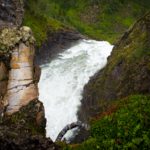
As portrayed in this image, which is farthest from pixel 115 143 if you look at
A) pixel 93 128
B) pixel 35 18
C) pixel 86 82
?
pixel 35 18

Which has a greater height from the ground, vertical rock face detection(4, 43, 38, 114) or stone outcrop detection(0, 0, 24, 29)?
stone outcrop detection(0, 0, 24, 29)

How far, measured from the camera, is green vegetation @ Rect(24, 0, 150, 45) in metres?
119

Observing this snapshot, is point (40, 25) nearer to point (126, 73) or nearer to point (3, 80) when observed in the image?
point (126, 73)

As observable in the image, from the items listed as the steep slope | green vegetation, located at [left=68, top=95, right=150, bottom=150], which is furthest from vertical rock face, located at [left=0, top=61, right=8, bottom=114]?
green vegetation, located at [left=68, top=95, right=150, bottom=150]

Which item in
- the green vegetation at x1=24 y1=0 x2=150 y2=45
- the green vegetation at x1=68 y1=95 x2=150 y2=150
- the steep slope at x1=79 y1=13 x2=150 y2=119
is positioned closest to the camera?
the green vegetation at x1=68 y1=95 x2=150 y2=150

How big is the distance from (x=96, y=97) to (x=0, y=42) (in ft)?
55.1

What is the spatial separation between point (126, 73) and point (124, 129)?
24.7 m

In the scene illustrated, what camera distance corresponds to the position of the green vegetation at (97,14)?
11944 cm

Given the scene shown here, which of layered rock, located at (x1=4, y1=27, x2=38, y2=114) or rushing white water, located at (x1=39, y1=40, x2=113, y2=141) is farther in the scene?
rushing white water, located at (x1=39, y1=40, x2=113, y2=141)

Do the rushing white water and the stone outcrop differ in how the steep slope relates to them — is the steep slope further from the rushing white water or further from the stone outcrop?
the stone outcrop

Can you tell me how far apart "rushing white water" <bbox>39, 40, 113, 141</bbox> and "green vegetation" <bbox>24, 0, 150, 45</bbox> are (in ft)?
102

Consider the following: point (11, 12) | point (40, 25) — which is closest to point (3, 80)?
point (11, 12)

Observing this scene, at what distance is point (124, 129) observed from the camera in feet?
109

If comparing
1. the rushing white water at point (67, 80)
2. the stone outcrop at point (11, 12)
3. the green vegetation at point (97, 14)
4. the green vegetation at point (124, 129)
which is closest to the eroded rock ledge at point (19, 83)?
the rushing white water at point (67, 80)
